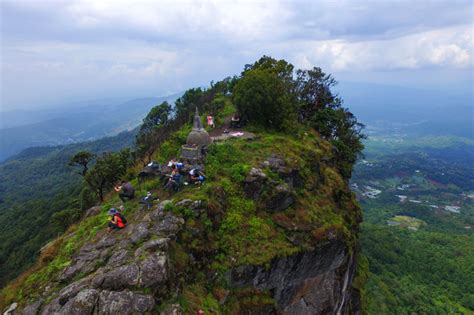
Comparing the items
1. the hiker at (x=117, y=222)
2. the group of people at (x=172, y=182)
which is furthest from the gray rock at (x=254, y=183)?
the hiker at (x=117, y=222)

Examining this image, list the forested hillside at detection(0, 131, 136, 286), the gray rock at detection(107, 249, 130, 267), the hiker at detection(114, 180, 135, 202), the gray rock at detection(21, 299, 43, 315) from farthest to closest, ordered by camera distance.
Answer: the forested hillside at detection(0, 131, 136, 286) < the hiker at detection(114, 180, 135, 202) < the gray rock at detection(107, 249, 130, 267) < the gray rock at detection(21, 299, 43, 315)

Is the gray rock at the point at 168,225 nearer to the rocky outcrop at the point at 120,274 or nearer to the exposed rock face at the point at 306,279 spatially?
the rocky outcrop at the point at 120,274

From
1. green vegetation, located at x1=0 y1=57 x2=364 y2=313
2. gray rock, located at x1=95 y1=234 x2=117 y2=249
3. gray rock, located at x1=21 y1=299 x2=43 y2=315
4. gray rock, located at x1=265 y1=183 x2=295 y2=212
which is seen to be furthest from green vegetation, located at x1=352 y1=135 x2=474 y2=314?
gray rock, located at x1=21 y1=299 x2=43 y2=315

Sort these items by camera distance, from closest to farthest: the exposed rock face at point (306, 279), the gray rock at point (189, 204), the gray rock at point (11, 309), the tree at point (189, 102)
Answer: the gray rock at point (11, 309) → the gray rock at point (189, 204) → the exposed rock face at point (306, 279) → the tree at point (189, 102)

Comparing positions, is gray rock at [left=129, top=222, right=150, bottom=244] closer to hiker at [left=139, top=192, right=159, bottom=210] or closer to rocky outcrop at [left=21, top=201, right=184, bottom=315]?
rocky outcrop at [left=21, top=201, right=184, bottom=315]

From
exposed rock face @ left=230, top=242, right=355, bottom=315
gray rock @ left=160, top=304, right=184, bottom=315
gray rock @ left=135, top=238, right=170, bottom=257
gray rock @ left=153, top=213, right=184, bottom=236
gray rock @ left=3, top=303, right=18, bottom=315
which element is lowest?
exposed rock face @ left=230, top=242, right=355, bottom=315

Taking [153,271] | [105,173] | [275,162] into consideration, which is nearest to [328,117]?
[275,162]

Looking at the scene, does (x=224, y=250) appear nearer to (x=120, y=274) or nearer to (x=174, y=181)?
(x=174, y=181)
